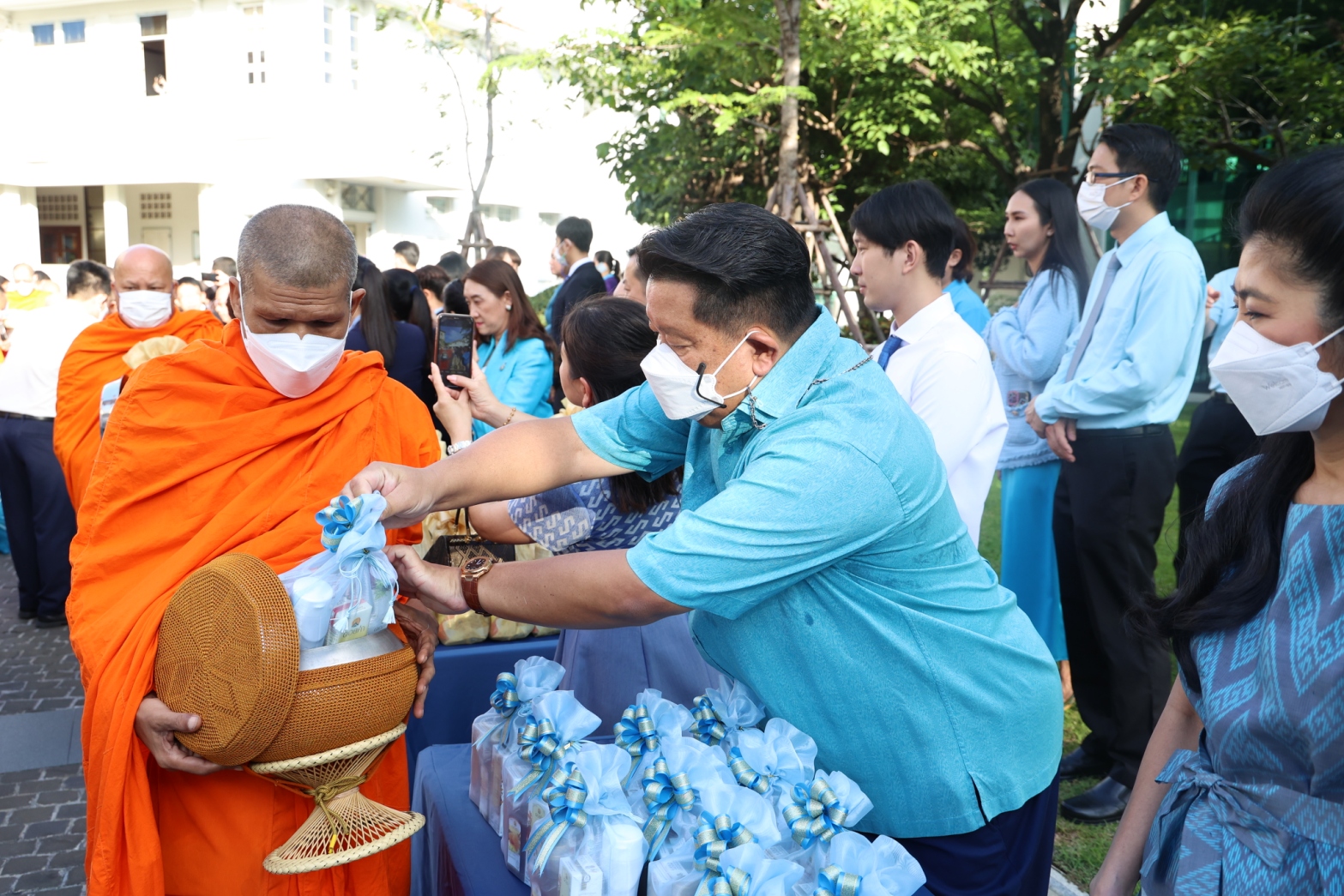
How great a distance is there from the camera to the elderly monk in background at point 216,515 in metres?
1.91

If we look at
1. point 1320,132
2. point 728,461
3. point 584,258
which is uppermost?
point 1320,132

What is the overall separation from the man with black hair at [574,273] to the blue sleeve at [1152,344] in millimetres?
3761

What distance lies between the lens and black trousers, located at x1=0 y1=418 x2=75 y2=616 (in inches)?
246

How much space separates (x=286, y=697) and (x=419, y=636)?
47cm

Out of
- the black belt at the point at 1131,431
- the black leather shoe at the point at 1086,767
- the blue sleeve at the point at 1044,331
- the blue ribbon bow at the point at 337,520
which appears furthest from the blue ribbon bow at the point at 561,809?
the blue sleeve at the point at 1044,331

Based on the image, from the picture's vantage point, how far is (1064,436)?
3646mm

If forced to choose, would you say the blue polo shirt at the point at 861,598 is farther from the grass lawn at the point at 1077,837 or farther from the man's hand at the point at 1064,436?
the man's hand at the point at 1064,436

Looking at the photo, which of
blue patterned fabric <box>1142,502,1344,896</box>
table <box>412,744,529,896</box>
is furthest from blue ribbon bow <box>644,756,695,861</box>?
blue patterned fabric <box>1142,502,1344,896</box>

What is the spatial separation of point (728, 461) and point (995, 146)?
15552mm

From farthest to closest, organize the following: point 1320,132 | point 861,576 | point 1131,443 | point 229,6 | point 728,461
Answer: point 229,6
point 1320,132
point 1131,443
point 728,461
point 861,576

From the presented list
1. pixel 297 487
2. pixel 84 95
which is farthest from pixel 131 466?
pixel 84 95

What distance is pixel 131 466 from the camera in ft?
6.69

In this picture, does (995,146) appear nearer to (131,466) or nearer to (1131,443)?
(1131,443)

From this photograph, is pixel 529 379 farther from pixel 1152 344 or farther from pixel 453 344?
pixel 1152 344
